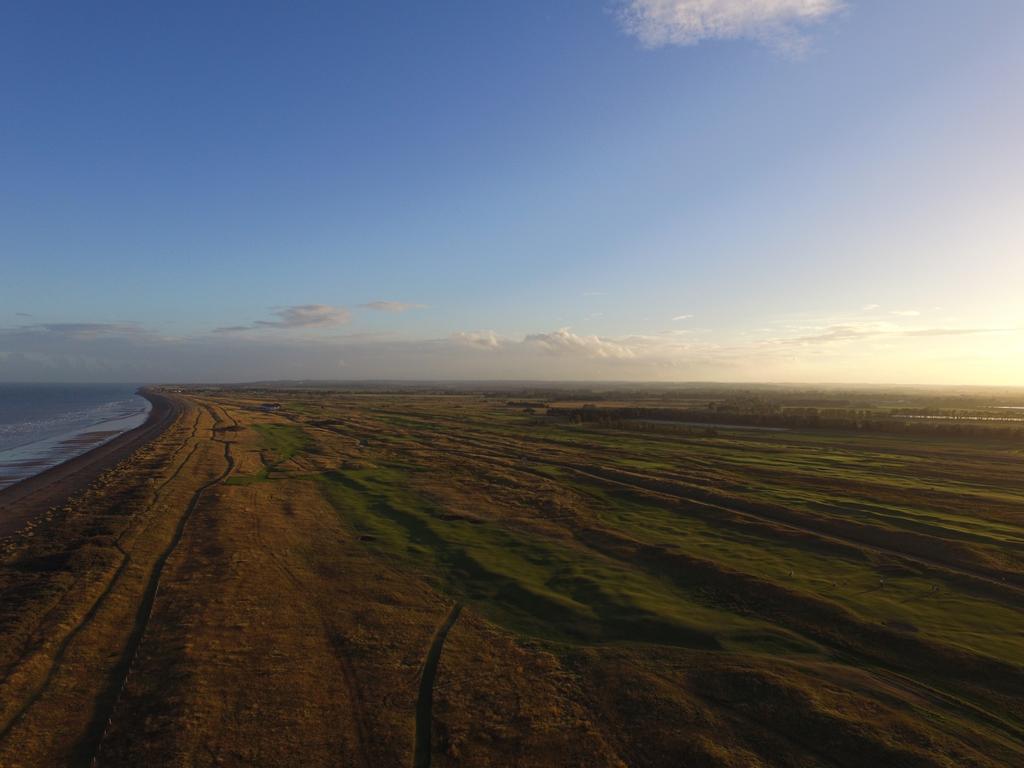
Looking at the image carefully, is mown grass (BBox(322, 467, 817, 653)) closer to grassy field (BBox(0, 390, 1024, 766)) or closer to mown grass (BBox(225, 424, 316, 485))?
grassy field (BBox(0, 390, 1024, 766))

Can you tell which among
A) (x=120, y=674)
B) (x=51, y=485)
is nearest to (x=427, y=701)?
(x=120, y=674)

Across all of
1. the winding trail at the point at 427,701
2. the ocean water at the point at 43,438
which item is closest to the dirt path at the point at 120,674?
the winding trail at the point at 427,701

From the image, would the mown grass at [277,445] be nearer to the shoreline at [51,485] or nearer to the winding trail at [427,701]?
the shoreline at [51,485]

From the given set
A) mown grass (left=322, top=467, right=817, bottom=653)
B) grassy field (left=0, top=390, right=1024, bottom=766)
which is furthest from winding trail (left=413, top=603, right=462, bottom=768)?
mown grass (left=322, top=467, right=817, bottom=653)

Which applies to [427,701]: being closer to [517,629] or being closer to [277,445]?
[517,629]

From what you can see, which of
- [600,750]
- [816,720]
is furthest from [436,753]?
[816,720]

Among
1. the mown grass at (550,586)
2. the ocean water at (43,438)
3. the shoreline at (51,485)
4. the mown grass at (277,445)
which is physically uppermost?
the mown grass at (550,586)
